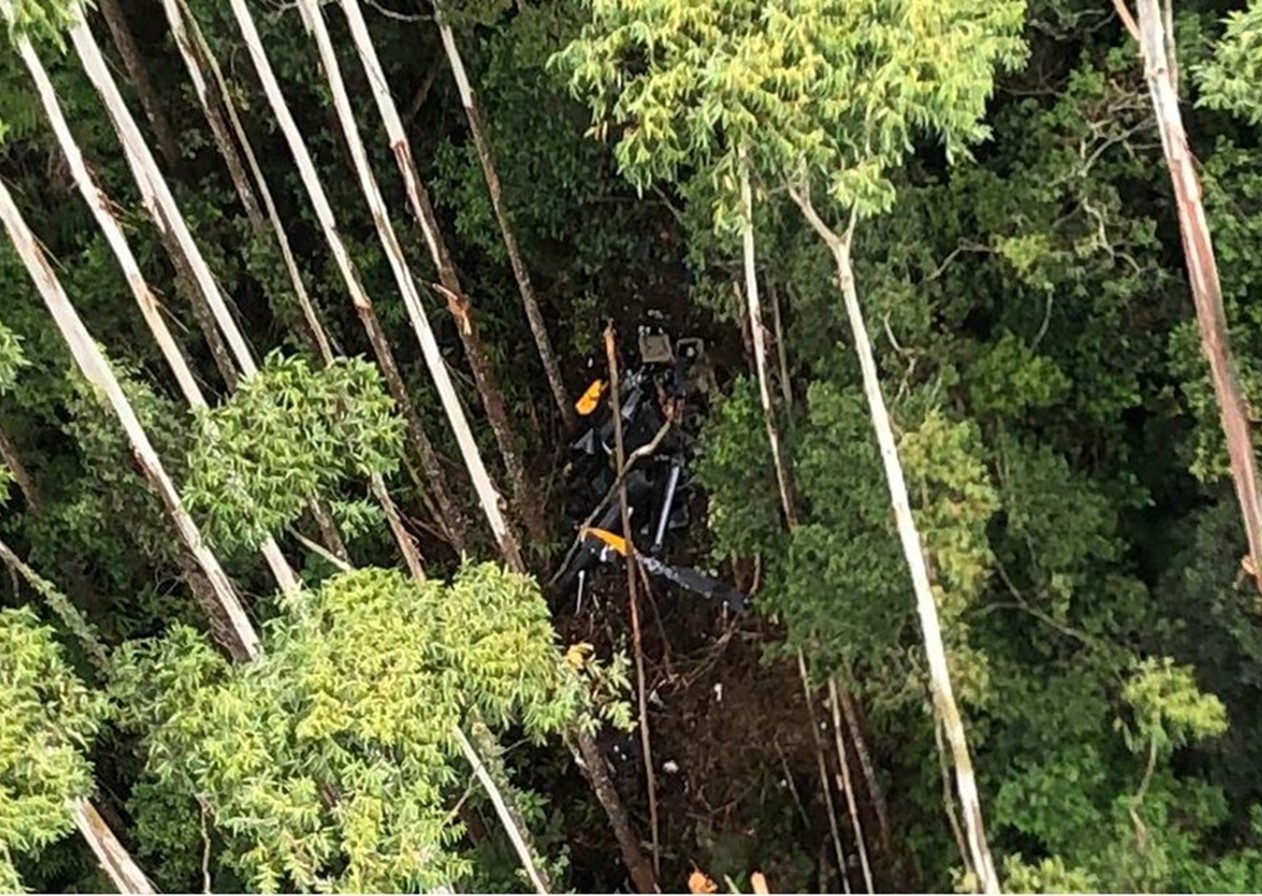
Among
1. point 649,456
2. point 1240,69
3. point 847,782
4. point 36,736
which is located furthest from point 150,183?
point 847,782

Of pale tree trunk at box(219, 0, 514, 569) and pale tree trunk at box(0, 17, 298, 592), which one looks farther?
pale tree trunk at box(219, 0, 514, 569)

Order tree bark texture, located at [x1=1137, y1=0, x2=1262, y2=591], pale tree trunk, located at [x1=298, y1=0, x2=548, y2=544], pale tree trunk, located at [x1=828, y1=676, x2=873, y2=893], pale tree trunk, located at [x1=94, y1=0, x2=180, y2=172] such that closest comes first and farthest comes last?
tree bark texture, located at [x1=1137, y1=0, x2=1262, y2=591] < pale tree trunk, located at [x1=298, y1=0, x2=548, y2=544] < pale tree trunk, located at [x1=828, y1=676, x2=873, y2=893] < pale tree trunk, located at [x1=94, y1=0, x2=180, y2=172]

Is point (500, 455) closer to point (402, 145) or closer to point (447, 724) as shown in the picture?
point (402, 145)

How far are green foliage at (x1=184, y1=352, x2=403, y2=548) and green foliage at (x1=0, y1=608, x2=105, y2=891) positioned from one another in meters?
0.69

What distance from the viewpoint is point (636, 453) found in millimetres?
7047

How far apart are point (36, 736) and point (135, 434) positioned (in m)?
1.10

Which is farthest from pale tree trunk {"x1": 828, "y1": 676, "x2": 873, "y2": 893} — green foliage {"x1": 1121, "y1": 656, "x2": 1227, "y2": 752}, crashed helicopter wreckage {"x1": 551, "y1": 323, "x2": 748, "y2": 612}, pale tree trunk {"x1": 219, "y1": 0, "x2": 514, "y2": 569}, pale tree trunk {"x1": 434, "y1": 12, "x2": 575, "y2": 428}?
pale tree trunk {"x1": 434, "y1": 12, "x2": 575, "y2": 428}

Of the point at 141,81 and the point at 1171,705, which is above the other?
the point at 141,81

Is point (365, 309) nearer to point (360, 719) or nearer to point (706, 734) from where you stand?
point (360, 719)

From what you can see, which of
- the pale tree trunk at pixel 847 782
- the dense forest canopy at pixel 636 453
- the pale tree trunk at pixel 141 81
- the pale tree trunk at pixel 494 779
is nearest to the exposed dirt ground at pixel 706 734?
the dense forest canopy at pixel 636 453

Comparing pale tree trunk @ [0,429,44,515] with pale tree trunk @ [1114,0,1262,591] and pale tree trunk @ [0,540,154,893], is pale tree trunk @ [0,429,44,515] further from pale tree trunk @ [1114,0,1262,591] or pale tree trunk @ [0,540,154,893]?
pale tree trunk @ [1114,0,1262,591]

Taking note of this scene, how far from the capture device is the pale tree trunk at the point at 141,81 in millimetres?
6176

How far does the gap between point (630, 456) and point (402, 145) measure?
284cm

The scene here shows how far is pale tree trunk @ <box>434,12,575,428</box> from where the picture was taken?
19.0ft
